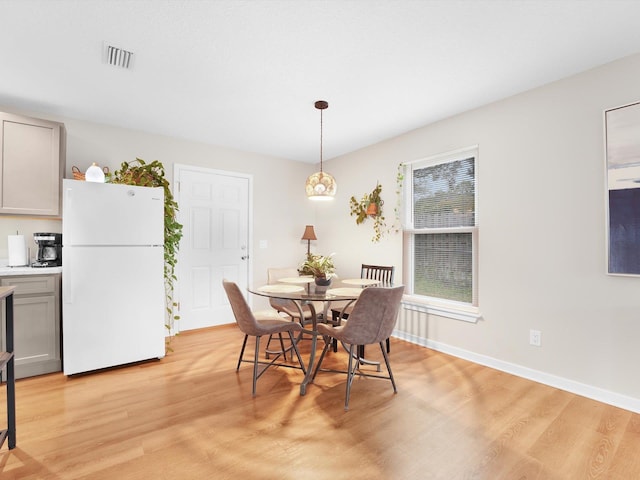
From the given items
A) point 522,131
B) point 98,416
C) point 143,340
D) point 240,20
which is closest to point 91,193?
point 143,340

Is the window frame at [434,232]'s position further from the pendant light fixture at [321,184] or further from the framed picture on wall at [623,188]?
the pendant light fixture at [321,184]

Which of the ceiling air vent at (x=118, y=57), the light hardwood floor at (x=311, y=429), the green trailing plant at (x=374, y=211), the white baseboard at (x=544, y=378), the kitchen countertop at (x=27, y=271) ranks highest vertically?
the ceiling air vent at (x=118, y=57)

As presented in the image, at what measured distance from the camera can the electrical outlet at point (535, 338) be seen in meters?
2.61

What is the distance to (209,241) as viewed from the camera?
13.8 ft

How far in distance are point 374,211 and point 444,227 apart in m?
0.93

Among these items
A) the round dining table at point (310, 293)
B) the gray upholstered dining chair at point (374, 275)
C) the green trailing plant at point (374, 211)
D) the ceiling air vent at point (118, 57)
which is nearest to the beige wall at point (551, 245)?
the gray upholstered dining chair at point (374, 275)

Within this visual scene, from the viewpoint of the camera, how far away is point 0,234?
2979 millimetres

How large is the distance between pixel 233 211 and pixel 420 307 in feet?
9.01

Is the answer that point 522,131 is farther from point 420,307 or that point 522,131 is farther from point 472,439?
point 472,439

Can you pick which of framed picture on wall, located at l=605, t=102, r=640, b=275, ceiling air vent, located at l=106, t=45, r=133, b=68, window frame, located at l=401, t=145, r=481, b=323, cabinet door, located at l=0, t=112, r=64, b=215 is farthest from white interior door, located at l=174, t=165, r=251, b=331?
framed picture on wall, located at l=605, t=102, r=640, b=275

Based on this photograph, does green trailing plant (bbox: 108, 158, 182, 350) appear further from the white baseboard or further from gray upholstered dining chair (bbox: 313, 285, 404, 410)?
the white baseboard

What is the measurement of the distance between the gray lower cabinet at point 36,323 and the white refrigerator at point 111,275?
0.20 metres

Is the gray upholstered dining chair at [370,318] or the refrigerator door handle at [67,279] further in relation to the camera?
the refrigerator door handle at [67,279]

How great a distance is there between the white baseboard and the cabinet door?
400 centimetres
